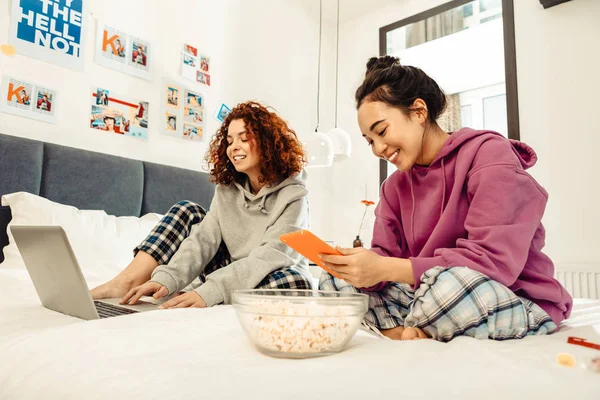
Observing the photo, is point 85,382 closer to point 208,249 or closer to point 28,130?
point 208,249

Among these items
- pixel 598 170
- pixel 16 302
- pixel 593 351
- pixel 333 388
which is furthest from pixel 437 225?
pixel 598 170

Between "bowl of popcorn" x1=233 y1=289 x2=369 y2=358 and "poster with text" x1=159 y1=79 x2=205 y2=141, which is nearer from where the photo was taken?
"bowl of popcorn" x1=233 y1=289 x2=369 y2=358

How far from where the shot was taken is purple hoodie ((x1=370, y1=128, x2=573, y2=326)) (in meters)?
0.82

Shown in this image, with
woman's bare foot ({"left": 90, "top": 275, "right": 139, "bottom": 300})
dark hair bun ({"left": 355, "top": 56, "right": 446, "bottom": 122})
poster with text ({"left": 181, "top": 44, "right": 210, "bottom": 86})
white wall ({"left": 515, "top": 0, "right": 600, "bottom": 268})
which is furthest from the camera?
poster with text ({"left": 181, "top": 44, "right": 210, "bottom": 86})

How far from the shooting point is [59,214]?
5.56ft

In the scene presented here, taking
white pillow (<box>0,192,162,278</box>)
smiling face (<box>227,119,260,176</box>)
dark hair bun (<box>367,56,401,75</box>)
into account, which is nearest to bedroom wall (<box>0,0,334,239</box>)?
white pillow (<box>0,192,162,278</box>)

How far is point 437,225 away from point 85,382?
2.51ft

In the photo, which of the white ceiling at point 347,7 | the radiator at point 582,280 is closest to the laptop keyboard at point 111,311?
the radiator at point 582,280


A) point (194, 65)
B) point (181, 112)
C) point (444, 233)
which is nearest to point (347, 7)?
point (194, 65)

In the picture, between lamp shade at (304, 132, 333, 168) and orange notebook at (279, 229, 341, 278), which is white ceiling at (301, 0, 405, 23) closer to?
lamp shade at (304, 132, 333, 168)

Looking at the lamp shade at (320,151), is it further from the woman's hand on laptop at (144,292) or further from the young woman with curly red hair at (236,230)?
the woman's hand on laptop at (144,292)

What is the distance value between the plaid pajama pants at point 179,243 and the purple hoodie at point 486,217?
0.36m

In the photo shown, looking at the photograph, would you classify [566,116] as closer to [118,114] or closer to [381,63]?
[381,63]

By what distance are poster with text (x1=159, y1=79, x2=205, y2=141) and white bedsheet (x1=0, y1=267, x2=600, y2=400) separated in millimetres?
1938
